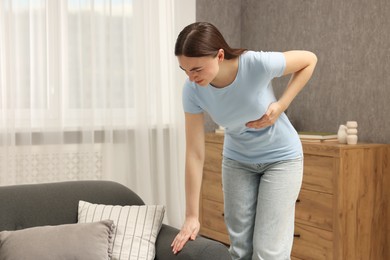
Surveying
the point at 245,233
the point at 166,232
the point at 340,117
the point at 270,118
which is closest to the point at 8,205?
the point at 166,232

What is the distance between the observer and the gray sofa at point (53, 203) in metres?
2.40

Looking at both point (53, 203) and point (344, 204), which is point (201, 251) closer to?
point (53, 203)

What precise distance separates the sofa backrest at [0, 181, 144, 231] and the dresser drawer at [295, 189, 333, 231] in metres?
1.23

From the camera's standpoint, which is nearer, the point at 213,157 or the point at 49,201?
the point at 49,201

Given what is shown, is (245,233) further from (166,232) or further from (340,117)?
A: (340,117)

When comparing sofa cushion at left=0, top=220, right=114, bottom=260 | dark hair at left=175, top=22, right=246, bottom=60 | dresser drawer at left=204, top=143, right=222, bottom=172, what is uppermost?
dark hair at left=175, top=22, right=246, bottom=60

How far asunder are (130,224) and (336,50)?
2.08m

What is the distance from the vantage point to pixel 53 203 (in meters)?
2.48

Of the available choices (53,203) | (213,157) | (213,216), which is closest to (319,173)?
(213,157)

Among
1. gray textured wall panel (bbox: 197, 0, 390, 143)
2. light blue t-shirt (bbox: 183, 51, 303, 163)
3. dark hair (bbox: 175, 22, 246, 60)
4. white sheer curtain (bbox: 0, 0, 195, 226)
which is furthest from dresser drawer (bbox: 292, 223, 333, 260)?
dark hair (bbox: 175, 22, 246, 60)

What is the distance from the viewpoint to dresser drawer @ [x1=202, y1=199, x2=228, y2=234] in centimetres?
423

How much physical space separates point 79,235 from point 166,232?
37cm

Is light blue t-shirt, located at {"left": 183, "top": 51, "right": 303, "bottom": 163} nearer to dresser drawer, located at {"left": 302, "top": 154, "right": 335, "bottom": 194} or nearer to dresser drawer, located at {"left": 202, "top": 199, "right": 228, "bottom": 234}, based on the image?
dresser drawer, located at {"left": 302, "top": 154, "right": 335, "bottom": 194}

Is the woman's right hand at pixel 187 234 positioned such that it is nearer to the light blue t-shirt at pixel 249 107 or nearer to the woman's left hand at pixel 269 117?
the light blue t-shirt at pixel 249 107
